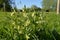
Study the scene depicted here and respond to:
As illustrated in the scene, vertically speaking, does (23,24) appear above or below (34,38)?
above

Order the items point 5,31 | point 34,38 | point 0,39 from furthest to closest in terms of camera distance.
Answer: point 5,31 → point 0,39 → point 34,38

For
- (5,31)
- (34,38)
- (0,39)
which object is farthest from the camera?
(5,31)

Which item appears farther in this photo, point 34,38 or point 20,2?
point 20,2

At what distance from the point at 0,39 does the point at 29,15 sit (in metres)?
0.51

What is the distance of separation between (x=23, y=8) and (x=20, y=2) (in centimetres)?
20

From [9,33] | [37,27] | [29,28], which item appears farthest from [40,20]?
[9,33]

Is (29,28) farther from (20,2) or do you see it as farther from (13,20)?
(20,2)

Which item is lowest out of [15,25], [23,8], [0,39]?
[0,39]

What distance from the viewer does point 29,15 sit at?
2805mm

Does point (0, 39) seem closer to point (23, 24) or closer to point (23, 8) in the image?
point (23, 24)

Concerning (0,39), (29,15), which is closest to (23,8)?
(29,15)

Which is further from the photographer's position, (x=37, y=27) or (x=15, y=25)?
(x=37, y=27)

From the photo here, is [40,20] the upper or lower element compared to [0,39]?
upper

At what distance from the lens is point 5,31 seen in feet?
9.50
